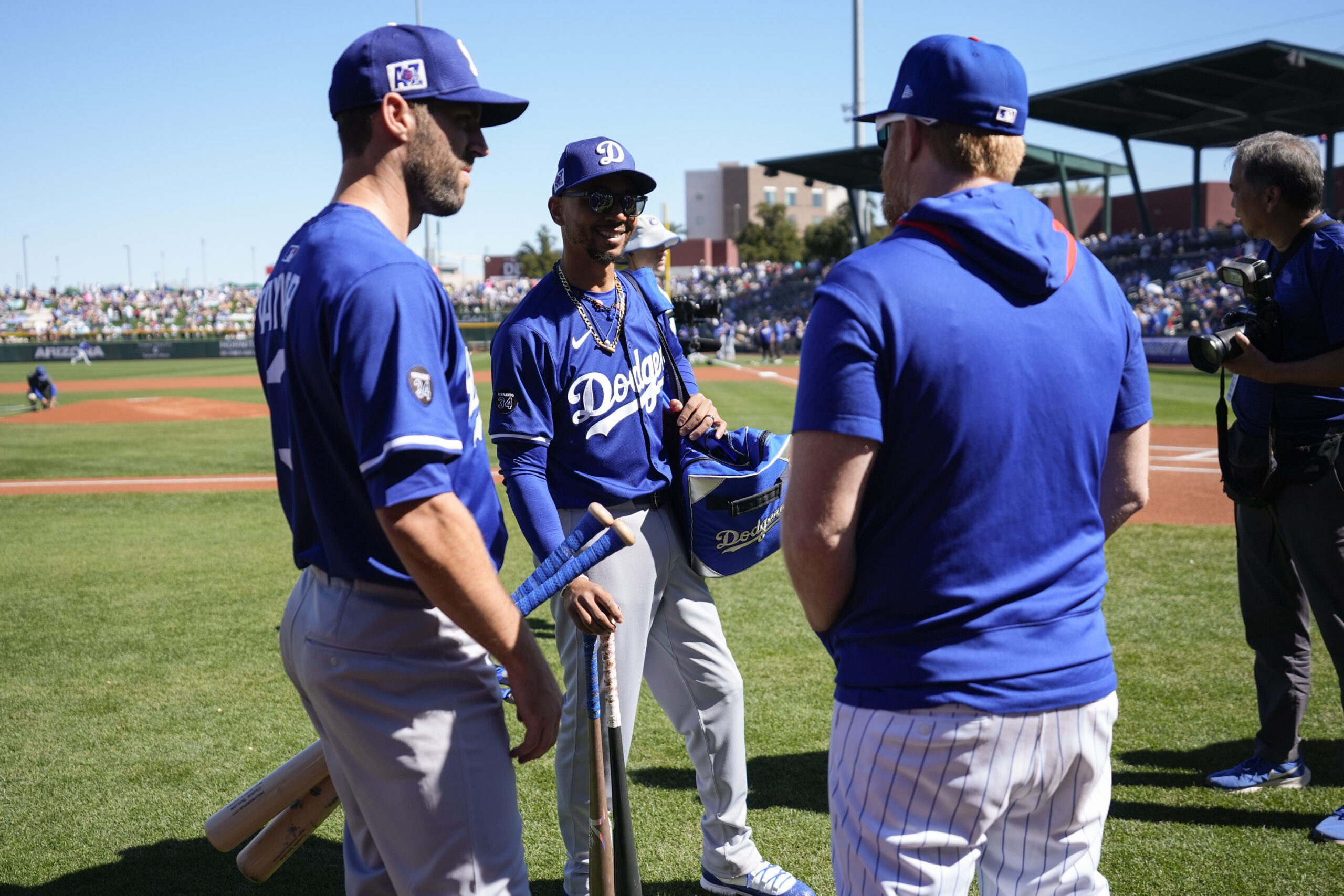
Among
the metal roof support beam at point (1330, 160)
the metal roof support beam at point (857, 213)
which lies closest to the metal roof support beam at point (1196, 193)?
the metal roof support beam at point (1330, 160)

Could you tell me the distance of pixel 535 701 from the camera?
1.98 metres

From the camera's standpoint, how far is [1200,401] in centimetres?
1942

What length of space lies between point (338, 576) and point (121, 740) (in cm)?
351

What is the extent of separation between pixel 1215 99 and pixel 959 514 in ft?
114

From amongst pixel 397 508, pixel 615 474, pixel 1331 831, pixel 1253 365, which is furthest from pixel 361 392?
pixel 1331 831

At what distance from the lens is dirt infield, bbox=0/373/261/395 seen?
97.4ft

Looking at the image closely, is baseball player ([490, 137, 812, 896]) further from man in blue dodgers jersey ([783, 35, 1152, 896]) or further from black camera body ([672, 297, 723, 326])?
man in blue dodgers jersey ([783, 35, 1152, 896])

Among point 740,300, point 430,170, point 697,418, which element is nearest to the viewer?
point 430,170

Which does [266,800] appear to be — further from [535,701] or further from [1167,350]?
[1167,350]

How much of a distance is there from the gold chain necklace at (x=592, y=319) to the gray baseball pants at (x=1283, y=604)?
2555mm

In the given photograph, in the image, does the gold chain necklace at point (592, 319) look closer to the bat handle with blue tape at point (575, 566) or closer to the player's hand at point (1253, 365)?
the bat handle with blue tape at point (575, 566)

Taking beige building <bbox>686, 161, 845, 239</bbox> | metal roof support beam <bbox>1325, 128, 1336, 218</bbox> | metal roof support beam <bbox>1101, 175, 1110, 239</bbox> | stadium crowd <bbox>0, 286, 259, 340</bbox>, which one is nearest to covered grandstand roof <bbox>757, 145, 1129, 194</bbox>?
metal roof support beam <bbox>1101, 175, 1110, 239</bbox>

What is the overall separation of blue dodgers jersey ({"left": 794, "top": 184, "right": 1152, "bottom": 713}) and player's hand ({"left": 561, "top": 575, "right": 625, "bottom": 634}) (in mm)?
979

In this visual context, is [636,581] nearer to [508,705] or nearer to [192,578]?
[508,705]
